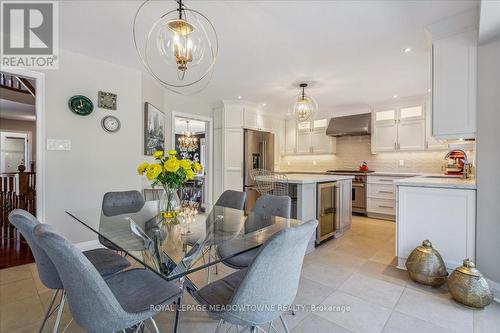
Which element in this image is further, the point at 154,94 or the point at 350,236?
the point at 154,94

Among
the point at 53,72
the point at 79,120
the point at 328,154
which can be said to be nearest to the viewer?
the point at 53,72

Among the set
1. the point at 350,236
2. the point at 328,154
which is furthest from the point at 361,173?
the point at 350,236

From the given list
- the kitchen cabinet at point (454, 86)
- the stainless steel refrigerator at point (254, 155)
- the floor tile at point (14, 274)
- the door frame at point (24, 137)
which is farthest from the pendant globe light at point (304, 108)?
the door frame at point (24, 137)

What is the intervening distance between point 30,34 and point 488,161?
4.56 m

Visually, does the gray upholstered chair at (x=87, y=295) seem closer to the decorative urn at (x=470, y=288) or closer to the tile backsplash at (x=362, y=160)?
the decorative urn at (x=470, y=288)

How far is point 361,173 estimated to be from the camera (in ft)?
16.9

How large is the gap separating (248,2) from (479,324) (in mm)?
2948

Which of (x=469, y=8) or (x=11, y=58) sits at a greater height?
(x=469, y=8)

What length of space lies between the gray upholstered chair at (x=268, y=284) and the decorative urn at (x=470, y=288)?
163cm

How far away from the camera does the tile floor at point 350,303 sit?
164 cm

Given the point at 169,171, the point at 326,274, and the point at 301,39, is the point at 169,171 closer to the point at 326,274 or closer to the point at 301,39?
the point at 326,274

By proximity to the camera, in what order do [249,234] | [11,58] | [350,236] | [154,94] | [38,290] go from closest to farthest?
1. [249,234]
2. [38,290]
3. [11,58]
4. [350,236]
5. [154,94]

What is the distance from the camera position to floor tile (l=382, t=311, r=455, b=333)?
1593 millimetres

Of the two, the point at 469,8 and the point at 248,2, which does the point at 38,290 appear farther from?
the point at 469,8
